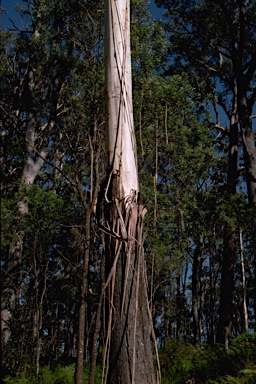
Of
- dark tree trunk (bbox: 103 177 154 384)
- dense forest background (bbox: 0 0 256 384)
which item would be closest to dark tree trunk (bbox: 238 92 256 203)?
dense forest background (bbox: 0 0 256 384)

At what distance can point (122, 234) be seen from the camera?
7.09 ft

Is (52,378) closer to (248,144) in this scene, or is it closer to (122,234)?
(122,234)

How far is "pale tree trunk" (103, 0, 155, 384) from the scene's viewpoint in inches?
79.1

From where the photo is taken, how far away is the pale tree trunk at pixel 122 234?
201 centimetres

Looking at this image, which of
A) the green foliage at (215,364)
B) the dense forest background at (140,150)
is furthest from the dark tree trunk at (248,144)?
the green foliage at (215,364)

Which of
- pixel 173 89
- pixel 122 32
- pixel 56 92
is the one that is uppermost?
pixel 56 92

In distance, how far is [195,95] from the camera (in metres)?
12.9

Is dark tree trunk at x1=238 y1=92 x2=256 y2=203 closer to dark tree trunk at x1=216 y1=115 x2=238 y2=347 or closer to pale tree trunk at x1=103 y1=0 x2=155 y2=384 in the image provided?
dark tree trunk at x1=216 y1=115 x2=238 y2=347

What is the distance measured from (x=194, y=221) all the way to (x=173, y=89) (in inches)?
198

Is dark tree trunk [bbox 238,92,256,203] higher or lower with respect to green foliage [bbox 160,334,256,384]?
higher

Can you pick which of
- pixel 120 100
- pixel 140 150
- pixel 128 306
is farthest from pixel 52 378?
pixel 120 100

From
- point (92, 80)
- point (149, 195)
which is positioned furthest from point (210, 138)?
point (92, 80)

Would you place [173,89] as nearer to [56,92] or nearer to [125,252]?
[56,92]

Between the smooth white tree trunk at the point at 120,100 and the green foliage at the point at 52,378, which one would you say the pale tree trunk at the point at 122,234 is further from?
the green foliage at the point at 52,378
